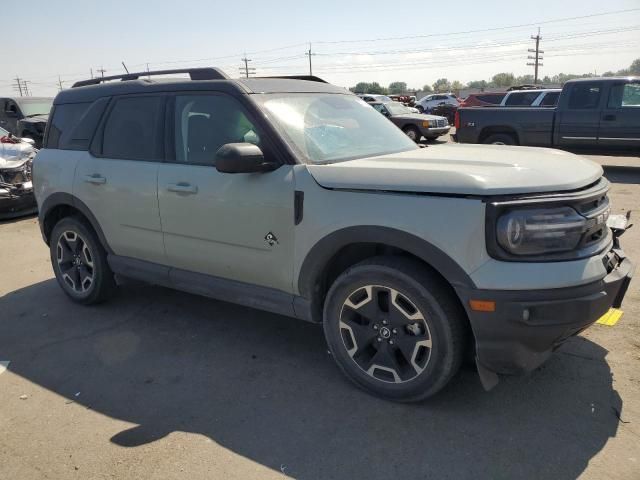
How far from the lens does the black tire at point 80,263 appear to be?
4.59 m

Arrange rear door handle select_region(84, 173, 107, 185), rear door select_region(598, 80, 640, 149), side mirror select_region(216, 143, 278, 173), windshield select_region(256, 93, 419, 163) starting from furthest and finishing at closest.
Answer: rear door select_region(598, 80, 640, 149) → rear door handle select_region(84, 173, 107, 185) → windshield select_region(256, 93, 419, 163) → side mirror select_region(216, 143, 278, 173)

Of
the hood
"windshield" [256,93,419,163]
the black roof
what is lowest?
the hood

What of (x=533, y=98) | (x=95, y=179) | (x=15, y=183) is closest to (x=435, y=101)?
(x=533, y=98)

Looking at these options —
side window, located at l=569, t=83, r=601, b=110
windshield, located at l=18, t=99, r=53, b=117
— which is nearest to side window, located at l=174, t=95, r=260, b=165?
side window, located at l=569, t=83, r=601, b=110

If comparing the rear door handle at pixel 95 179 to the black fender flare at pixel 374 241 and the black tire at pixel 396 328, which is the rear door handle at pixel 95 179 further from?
the black tire at pixel 396 328

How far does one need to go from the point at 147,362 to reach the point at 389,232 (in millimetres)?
2029

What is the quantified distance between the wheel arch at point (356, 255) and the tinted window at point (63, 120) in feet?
9.13

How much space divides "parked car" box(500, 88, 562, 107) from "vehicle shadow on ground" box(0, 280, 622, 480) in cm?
1085

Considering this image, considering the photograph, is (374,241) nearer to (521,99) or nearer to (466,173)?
(466,173)

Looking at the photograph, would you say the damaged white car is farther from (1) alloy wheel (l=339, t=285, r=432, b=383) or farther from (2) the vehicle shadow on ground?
(1) alloy wheel (l=339, t=285, r=432, b=383)

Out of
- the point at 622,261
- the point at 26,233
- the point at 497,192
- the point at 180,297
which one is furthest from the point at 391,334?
the point at 26,233

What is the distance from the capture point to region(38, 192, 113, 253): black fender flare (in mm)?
4461

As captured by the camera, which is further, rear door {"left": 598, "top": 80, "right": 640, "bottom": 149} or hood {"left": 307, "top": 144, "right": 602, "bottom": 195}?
rear door {"left": 598, "top": 80, "right": 640, "bottom": 149}

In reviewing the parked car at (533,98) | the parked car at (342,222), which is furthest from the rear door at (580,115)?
the parked car at (342,222)
